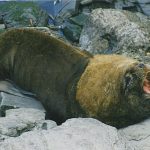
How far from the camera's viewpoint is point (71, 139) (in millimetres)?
4922

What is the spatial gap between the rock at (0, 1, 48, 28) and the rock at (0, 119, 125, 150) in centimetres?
673

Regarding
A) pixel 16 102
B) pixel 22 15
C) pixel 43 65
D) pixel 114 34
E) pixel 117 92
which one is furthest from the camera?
pixel 22 15

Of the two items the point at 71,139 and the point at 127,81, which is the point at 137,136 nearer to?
the point at 127,81

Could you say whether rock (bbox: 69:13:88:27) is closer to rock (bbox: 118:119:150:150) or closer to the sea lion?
the sea lion

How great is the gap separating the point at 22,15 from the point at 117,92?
20.6 ft

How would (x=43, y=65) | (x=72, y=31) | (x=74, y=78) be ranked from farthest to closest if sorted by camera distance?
(x=72, y=31) → (x=43, y=65) → (x=74, y=78)

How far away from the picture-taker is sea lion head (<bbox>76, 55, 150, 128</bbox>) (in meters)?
5.87

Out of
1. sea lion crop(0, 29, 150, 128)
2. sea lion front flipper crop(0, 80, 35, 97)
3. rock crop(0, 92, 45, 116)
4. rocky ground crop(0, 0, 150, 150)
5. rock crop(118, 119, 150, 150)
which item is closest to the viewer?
rocky ground crop(0, 0, 150, 150)

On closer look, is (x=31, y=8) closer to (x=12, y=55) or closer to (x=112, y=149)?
(x=12, y=55)

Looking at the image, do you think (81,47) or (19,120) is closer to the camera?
(19,120)

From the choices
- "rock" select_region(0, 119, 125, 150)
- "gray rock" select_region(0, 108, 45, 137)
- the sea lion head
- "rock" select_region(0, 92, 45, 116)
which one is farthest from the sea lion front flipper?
"rock" select_region(0, 119, 125, 150)

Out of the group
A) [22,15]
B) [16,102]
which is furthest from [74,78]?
[22,15]

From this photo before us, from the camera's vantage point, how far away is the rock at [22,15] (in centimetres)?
1173

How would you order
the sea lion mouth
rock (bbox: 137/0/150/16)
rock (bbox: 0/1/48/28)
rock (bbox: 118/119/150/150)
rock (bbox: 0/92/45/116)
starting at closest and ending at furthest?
rock (bbox: 118/119/150/150) < the sea lion mouth < rock (bbox: 0/92/45/116) < rock (bbox: 0/1/48/28) < rock (bbox: 137/0/150/16)
